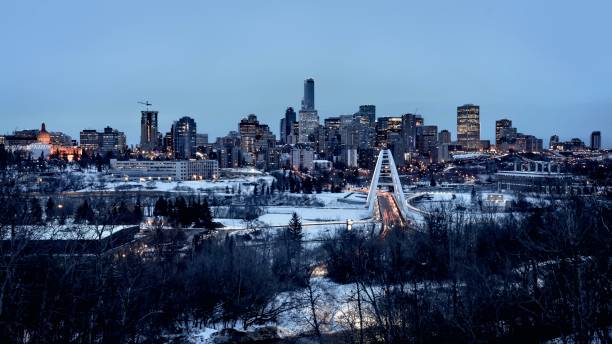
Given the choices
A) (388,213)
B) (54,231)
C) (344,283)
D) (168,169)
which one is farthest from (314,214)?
(168,169)

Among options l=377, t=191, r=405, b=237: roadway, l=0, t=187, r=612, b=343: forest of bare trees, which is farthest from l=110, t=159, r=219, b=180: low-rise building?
l=0, t=187, r=612, b=343: forest of bare trees

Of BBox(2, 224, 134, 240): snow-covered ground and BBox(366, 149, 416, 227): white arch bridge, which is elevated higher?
BBox(2, 224, 134, 240): snow-covered ground

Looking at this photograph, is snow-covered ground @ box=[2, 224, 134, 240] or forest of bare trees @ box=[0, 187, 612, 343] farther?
snow-covered ground @ box=[2, 224, 134, 240]

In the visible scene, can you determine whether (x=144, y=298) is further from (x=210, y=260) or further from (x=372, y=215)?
(x=372, y=215)

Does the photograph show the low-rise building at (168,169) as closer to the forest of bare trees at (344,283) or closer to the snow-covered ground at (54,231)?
the forest of bare trees at (344,283)

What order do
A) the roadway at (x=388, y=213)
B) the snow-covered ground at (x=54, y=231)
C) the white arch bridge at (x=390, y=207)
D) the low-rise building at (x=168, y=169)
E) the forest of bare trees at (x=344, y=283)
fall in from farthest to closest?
the low-rise building at (x=168, y=169)
the white arch bridge at (x=390, y=207)
the roadway at (x=388, y=213)
the snow-covered ground at (x=54, y=231)
the forest of bare trees at (x=344, y=283)

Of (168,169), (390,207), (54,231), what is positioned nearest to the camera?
(54,231)

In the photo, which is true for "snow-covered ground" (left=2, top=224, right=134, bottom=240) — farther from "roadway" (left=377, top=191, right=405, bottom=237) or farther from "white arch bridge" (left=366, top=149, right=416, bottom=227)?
"white arch bridge" (left=366, top=149, right=416, bottom=227)

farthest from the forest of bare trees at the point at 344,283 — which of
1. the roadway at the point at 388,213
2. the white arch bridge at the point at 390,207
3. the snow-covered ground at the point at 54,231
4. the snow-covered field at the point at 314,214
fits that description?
the white arch bridge at the point at 390,207

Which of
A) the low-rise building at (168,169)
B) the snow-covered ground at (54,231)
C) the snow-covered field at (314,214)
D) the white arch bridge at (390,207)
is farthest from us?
the low-rise building at (168,169)

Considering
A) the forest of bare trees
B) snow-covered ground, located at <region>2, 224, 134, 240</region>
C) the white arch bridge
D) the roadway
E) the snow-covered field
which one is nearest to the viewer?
the forest of bare trees

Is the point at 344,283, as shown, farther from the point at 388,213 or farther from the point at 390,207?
the point at 390,207

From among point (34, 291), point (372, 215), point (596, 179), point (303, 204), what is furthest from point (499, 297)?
point (596, 179)
